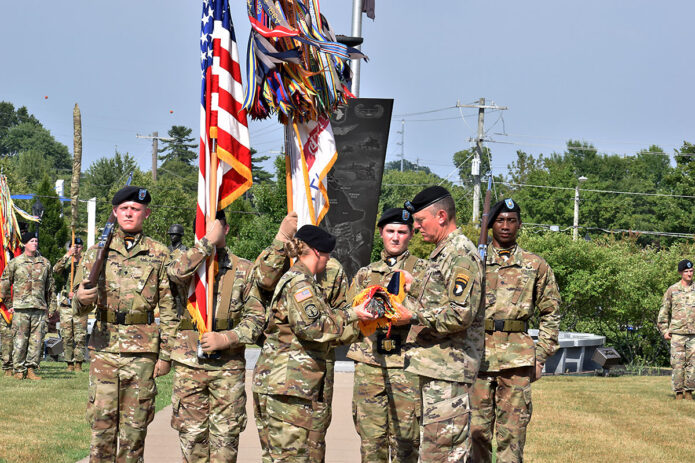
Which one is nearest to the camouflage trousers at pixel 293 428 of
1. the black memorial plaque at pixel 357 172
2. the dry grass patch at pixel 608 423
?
the dry grass patch at pixel 608 423

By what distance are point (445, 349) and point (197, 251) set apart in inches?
A: 85.2

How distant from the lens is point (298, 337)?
6402 millimetres

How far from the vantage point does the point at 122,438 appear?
743cm

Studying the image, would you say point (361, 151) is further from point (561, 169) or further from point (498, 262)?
point (561, 169)

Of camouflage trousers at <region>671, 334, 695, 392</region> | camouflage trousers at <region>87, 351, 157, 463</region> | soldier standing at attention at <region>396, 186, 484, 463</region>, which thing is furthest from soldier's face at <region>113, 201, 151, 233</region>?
camouflage trousers at <region>671, 334, 695, 392</region>

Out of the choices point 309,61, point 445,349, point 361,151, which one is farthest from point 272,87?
point 361,151

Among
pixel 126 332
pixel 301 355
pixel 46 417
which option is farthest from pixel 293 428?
pixel 46 417

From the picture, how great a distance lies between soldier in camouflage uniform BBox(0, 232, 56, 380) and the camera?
1557cm

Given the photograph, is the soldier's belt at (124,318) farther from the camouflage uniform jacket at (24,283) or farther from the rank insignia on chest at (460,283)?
the camouflage uniform jacket at (24,283)

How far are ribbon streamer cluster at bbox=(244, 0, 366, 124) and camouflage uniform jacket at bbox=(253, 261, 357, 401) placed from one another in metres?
2.31

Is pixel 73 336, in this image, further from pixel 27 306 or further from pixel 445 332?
pixel 445 332

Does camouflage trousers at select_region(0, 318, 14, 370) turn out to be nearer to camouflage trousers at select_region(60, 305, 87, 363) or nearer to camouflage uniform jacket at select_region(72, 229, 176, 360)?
camouflage trousers at select_region(60, 305, 87, 363)

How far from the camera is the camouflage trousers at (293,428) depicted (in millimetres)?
6383

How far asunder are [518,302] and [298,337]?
2418mm
